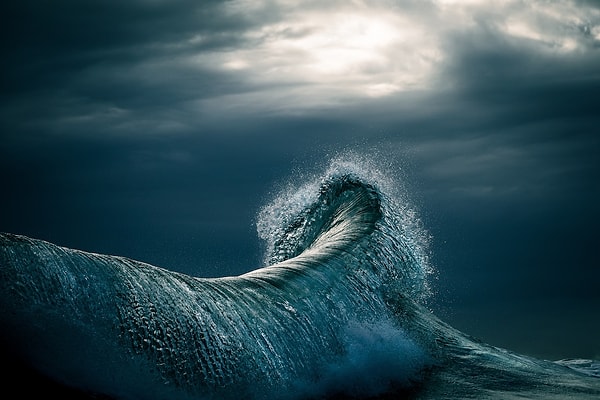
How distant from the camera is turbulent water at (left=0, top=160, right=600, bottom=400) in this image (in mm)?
8516

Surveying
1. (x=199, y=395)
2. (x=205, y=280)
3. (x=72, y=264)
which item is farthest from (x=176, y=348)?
(x=205, y=280)

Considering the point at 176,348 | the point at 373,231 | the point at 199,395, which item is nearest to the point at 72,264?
the point at 176,348

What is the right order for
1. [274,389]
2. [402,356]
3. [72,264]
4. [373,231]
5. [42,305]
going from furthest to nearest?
[373,231] → [402,356] → [274,389] → [72,264] → [42,305]

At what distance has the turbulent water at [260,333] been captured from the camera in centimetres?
852

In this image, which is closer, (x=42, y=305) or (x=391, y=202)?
(x=42, y=305)

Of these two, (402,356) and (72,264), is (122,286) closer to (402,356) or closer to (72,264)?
(72,264)

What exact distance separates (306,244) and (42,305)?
37.7 ft

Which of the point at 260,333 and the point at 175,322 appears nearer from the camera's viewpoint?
the point at 175,322

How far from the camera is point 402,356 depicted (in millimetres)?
13086

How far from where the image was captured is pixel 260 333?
35.6ft

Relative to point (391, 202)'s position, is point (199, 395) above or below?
below

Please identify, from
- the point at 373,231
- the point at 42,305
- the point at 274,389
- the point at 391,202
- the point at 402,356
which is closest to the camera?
the point at 42,305

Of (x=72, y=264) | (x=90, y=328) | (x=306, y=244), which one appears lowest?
(x=90, y=328)

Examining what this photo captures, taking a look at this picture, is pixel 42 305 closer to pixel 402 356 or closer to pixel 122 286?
pixel 122 286
